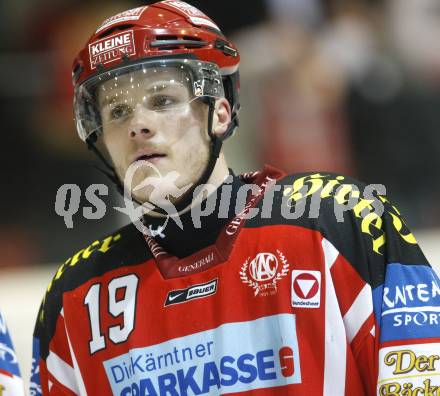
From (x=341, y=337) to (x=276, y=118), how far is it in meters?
2.65

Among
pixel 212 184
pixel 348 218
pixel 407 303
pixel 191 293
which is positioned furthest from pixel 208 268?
pixel 407 303

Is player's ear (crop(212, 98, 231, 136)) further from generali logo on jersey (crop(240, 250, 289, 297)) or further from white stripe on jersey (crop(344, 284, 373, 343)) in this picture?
white stripe on jersey (crop(344, 284, 373, 343))

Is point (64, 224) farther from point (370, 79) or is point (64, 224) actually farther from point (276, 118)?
point (370, 79)

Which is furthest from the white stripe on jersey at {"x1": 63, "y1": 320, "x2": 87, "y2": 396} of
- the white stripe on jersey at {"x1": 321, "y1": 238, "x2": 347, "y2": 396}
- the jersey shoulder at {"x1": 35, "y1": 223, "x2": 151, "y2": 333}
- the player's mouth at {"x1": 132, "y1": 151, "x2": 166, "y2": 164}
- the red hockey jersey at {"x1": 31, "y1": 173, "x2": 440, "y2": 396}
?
the white stripe on jersey at {"x1": 321, "y1": 238, "x2": 347, "y2": 396}

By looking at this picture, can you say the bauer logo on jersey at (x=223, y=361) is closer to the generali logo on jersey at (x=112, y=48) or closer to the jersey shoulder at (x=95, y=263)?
the jersey shoulder at (x=95, y=263)

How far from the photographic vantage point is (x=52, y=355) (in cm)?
272

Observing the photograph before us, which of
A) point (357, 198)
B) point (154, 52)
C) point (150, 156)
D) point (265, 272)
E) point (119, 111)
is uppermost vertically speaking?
point (154, 52)

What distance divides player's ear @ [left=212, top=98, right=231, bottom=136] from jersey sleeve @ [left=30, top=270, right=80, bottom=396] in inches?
22.0

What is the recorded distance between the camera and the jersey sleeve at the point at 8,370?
2.75 meters

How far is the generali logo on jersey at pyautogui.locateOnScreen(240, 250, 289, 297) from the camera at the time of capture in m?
2.44

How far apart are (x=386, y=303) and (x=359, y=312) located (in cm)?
6

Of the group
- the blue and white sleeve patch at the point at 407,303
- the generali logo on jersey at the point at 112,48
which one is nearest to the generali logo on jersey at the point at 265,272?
the blue and white sleeve patch at the point at 407,303

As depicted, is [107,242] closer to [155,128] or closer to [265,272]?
[155,128]

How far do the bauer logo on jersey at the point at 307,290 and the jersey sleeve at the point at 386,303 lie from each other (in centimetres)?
4
